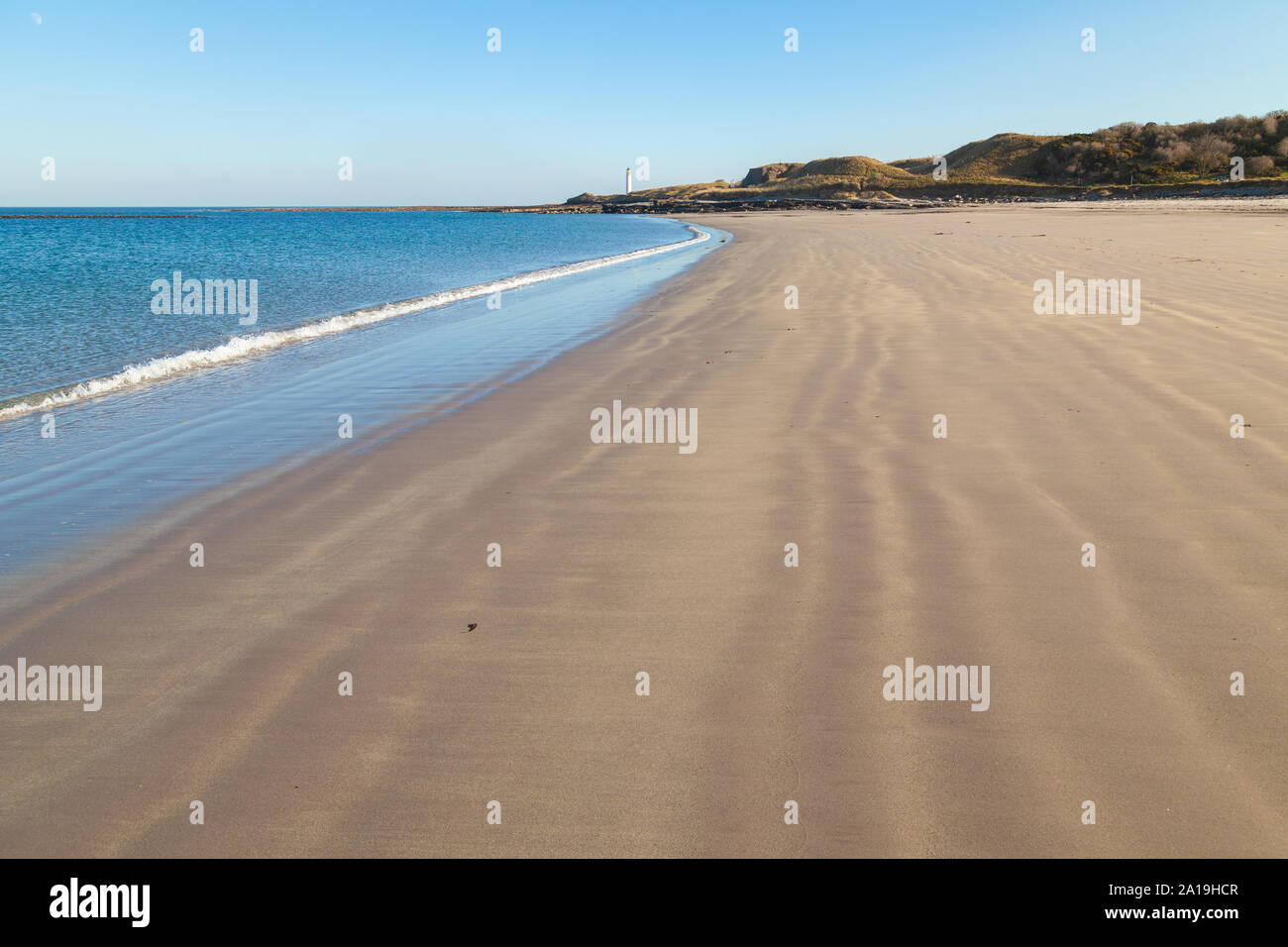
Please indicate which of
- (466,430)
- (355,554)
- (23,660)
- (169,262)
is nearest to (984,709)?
(355,554)

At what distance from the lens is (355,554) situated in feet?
14.4

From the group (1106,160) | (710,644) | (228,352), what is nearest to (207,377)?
(228,352)

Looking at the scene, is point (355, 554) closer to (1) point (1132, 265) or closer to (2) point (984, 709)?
(2) point (984, 709)

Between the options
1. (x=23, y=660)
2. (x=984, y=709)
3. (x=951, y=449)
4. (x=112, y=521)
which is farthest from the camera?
(x=951, y=449)

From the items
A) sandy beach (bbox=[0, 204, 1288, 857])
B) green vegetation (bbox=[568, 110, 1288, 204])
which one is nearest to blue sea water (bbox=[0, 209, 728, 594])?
sandy beach (bbox=[0, 204, 1288, 857])

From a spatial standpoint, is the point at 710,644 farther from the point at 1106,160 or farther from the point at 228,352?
the point at 1106,160

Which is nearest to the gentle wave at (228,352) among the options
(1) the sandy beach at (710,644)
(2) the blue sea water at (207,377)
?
(2) the blue sea water at (207,377)

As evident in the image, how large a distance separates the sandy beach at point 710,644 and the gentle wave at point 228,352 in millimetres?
5434

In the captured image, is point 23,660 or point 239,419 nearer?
point 23,660

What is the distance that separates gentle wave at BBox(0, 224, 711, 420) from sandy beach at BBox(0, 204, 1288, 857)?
5.43 metres

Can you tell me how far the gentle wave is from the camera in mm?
9516

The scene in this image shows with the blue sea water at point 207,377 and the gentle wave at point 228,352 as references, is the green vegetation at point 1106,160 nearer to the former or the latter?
the gentle wave at point 228,352

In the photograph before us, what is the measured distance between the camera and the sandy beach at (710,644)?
2.42m
